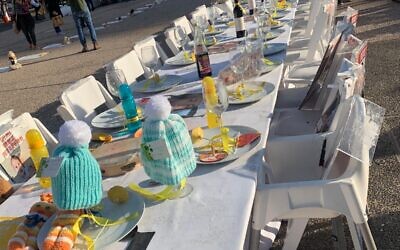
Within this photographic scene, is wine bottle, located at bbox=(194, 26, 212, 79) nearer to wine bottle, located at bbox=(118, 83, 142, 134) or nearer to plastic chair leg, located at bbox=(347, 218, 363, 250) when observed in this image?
wine bottle, located at bbox=(118, 83, 142, 134)

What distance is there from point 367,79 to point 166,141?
3.59 m

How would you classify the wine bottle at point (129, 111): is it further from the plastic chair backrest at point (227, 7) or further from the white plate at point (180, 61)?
the plastic chair backrest at point (227, 7)

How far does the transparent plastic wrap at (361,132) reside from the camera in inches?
66.7

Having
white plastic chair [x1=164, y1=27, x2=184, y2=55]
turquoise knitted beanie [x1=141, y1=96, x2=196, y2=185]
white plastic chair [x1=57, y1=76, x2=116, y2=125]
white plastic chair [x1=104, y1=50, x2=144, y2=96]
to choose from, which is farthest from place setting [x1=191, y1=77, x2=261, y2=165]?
white plastic chair [x1=164, y1=27, x2=184, y2=55]

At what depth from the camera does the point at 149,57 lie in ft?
12.9

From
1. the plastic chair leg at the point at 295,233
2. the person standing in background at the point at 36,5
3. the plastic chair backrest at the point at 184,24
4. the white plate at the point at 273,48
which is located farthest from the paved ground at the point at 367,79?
the person standing in background at the point at 36,5

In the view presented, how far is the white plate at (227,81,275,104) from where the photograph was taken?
231 cm

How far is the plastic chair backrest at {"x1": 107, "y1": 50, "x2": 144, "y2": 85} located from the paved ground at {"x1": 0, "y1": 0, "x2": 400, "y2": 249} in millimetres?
1594

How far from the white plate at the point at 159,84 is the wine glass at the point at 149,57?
→ 846 mm

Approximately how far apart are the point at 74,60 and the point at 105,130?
6.79 meters

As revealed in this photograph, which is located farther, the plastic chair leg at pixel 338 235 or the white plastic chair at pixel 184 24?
the white plastic chair at pixel 184 24

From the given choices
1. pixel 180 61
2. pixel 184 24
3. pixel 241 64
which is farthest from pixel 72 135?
pixel 184 24

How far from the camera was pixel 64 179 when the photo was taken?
4.12ft

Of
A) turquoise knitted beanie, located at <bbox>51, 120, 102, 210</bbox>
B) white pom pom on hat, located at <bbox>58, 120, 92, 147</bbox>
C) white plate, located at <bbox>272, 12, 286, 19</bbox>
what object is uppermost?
white pom pom on hat, located at <bbox>58, 120, 92, 147</bbox>
